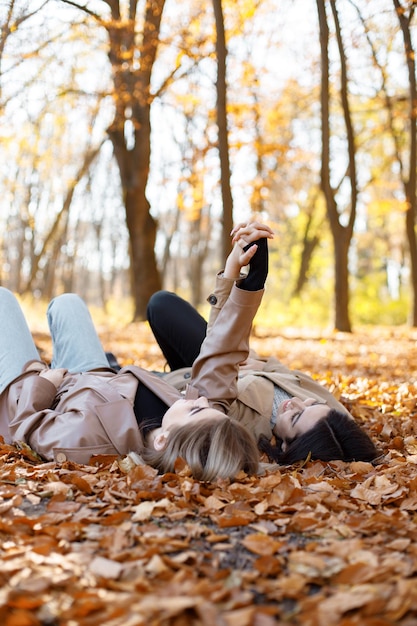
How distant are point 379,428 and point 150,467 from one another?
6.28 ft

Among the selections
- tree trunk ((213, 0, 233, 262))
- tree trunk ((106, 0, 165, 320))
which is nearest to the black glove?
tree trunk ((213, 0, 233, 262))

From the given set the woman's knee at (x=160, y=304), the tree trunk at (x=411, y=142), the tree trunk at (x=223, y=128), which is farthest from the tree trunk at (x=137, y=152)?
the woman's knee at (x=160, y=304)

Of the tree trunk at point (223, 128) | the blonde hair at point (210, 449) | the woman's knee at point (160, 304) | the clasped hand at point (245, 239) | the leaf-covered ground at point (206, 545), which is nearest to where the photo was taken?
the leaf-covered ground at point (206, 545)

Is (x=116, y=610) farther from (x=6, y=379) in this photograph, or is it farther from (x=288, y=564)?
(x=6, y=379)

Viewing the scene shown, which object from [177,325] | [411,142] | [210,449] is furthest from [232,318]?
[411,142]

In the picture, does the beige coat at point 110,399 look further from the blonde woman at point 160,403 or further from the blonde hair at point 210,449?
the blonde hair at point 210,449

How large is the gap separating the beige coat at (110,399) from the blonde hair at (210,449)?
343mm

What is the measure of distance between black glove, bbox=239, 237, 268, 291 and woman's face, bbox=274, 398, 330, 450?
763 mm

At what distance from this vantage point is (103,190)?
112ft

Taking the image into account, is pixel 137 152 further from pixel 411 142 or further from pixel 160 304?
pixel 160 304

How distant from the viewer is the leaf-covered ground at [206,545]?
6.14 feet

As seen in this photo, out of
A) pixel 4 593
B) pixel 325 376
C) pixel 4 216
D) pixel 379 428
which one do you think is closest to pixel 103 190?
pixel 4 216

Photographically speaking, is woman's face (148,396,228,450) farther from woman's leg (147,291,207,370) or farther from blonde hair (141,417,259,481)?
woman's leg (147,291,207,370)

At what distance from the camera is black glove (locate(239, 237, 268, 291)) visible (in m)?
3.21
